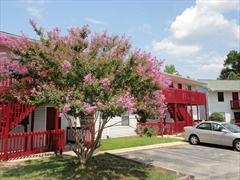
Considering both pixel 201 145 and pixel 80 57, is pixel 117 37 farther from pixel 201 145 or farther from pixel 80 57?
pixel 201 145

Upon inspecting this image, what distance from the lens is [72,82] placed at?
24.8 ft

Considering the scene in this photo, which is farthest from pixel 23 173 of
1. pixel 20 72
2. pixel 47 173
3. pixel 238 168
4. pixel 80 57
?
pixel 238 168

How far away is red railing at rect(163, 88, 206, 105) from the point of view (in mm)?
23203

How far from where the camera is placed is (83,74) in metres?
7.56

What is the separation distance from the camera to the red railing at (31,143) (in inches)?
442

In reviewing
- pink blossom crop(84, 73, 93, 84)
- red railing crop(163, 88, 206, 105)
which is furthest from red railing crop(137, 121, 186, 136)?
pink blossom crop(84, 73, 93, 84)

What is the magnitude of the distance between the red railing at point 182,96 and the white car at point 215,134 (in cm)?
555

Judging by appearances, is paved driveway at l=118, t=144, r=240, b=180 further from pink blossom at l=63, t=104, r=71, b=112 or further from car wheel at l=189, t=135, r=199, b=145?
pink blossom at l=63, t=104, r=71, b=112

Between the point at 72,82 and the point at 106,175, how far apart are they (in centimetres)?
319

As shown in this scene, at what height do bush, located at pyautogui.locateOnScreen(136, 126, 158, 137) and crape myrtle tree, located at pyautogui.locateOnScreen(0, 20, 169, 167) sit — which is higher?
crape myrtle tree, located at pyautogui.locateOnScreen(0, 20, 169, 167)

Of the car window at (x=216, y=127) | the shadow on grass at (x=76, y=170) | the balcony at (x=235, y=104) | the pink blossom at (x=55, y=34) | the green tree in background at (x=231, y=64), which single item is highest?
the green tree in background at (x=231, y=64)

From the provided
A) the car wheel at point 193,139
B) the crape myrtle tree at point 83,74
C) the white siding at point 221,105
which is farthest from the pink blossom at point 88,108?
the white siding at point 221,105

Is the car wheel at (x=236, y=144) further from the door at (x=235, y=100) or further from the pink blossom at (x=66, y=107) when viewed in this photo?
the door at (x=235, y=100)

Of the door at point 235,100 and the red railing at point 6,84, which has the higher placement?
the door at point 235,100
